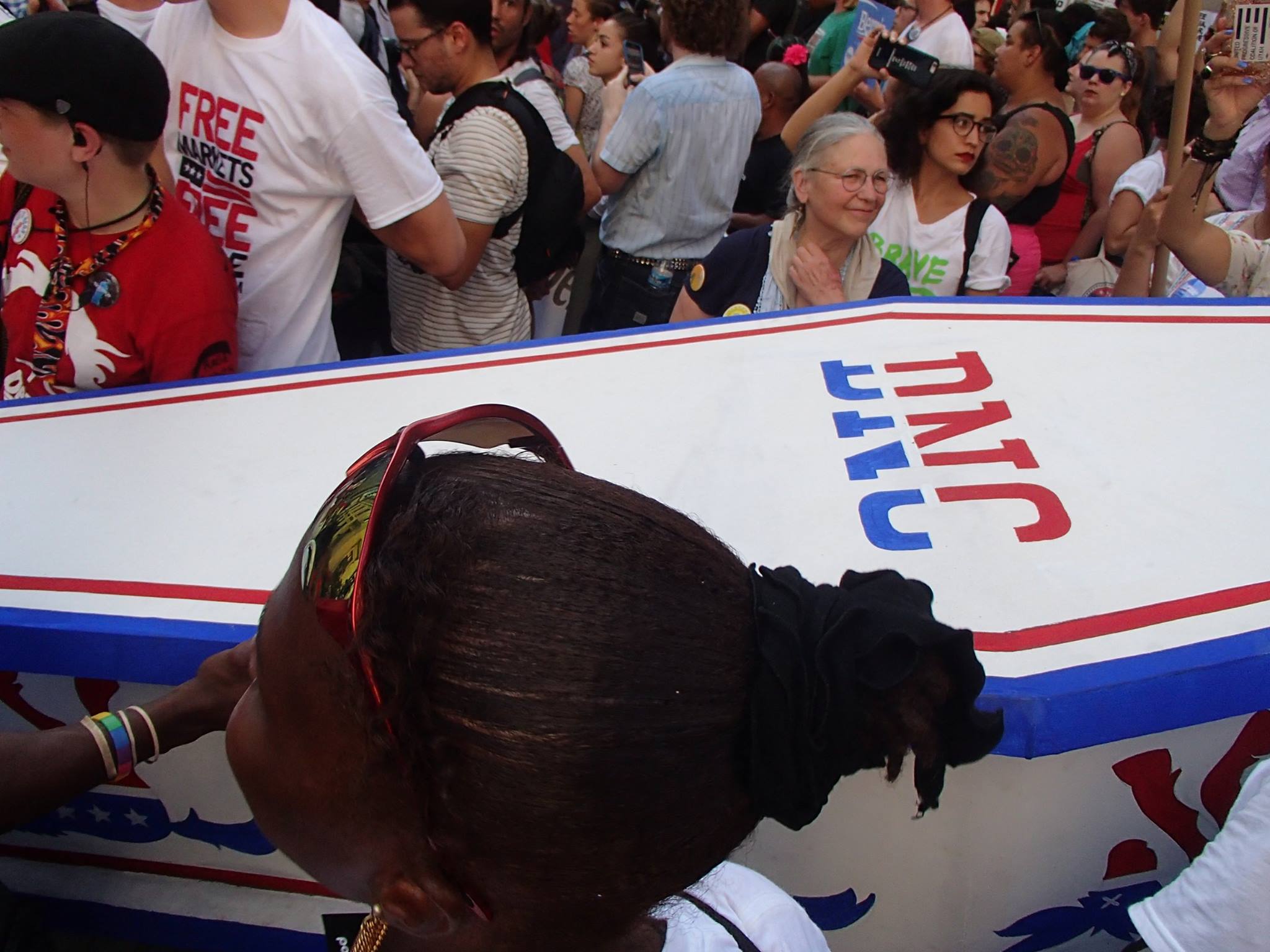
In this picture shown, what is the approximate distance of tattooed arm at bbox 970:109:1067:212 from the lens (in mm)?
2857

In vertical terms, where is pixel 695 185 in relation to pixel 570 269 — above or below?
above

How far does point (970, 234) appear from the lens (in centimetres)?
230

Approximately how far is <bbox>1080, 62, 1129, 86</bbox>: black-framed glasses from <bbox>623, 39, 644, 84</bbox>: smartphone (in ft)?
5.15

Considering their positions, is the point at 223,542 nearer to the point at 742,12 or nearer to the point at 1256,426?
the point at 1256,426

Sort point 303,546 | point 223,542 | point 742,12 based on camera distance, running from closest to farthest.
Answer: point 303,546, point 223,542, point 742,12

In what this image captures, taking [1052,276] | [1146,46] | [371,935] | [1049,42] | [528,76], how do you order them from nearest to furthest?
[371,935] → [528,76] → [1052,276] → [1049,42] → [1146,46]

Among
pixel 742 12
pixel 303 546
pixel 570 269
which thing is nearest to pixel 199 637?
pixel 303 546

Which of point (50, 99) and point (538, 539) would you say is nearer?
point (538, 539)

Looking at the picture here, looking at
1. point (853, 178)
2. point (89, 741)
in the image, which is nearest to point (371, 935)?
point (89, 741)

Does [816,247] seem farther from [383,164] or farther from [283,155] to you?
[283,155]

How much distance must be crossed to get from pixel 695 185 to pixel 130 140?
1.63 m

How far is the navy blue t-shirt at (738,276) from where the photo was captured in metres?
2.08

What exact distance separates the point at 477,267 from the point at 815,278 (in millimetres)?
766

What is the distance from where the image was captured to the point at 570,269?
9.30 feet
